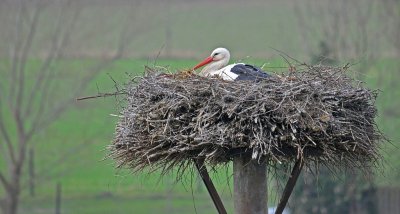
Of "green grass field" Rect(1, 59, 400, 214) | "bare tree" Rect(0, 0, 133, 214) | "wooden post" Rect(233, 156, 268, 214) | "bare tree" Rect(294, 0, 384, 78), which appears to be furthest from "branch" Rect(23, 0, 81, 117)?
"wooden post" Rect(233, 156, 268, 214)

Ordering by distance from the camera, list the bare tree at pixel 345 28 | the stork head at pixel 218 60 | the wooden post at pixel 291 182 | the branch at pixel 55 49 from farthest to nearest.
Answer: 1. the branch at pixel 55 49
2. the bare tree at pixel 345 28
3. the stork head at pixel 218 60
4. the wooden post at pixel 291 182

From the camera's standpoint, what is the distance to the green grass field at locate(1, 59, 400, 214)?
74.2 ft

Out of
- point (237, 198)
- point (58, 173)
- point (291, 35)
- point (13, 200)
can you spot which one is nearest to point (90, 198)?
point (58, 173)

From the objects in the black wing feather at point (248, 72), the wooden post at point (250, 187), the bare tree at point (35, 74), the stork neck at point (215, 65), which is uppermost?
the bare tree at point (35, 74)

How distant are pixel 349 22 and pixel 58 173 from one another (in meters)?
7.97

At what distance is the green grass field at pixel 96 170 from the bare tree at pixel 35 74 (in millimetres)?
575

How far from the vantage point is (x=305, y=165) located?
814 cm

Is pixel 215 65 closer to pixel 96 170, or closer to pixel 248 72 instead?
pixel 248 72

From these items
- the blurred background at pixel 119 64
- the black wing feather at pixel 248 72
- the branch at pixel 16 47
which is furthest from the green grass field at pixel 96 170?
the black wing feather at pixel 248 72

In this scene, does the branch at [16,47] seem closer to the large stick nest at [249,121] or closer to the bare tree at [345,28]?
the bare tree at [345,28]

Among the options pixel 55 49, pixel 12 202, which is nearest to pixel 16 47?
pixel 55 49

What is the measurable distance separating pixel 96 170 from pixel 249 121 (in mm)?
19682

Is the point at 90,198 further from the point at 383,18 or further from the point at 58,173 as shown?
the point at 383,18

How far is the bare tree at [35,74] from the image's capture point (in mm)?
21562
